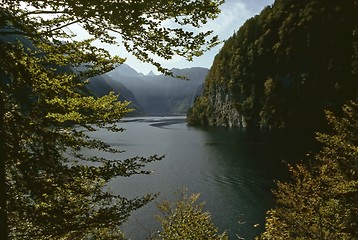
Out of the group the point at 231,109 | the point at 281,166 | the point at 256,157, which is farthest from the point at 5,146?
the point at 231,109

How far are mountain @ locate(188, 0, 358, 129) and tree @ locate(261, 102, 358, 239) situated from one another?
91.7 m

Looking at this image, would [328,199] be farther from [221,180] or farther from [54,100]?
[221,180]

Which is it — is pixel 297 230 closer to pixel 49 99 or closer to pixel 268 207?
pixel 49 99

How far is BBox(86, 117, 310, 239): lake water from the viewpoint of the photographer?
1544 inches

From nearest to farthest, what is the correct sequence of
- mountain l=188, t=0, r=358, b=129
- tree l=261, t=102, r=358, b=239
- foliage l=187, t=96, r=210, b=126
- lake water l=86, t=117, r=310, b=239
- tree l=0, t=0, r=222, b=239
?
tree l=0, t=0, r=222, b=239, tree l=261, t=102, r=358, b=239, lake water l=86, t=117, r=310, b=239, mountain l=188, t=0, r=358, b=129, foliage l=187, t=96, r=210, b=126

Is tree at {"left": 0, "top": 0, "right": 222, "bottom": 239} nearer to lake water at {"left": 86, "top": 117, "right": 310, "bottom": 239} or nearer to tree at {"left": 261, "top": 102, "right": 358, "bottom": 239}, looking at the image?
tree at {"left": 261, "top": 102, "right": 358, "bottom": 239}

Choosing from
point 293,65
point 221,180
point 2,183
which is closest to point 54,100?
point 2,183

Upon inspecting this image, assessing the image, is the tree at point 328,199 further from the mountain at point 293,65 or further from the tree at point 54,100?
the mountain at point 293,65

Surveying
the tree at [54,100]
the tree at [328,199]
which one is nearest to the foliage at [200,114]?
the tree at [328,199]

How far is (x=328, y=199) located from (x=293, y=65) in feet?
390

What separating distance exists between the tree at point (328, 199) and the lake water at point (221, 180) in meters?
3.94

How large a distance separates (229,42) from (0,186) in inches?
6927

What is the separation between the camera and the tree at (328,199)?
19625mm

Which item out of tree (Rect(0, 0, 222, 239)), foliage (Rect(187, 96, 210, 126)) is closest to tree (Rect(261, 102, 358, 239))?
tree (Rect(0, 0, 222, 239))
